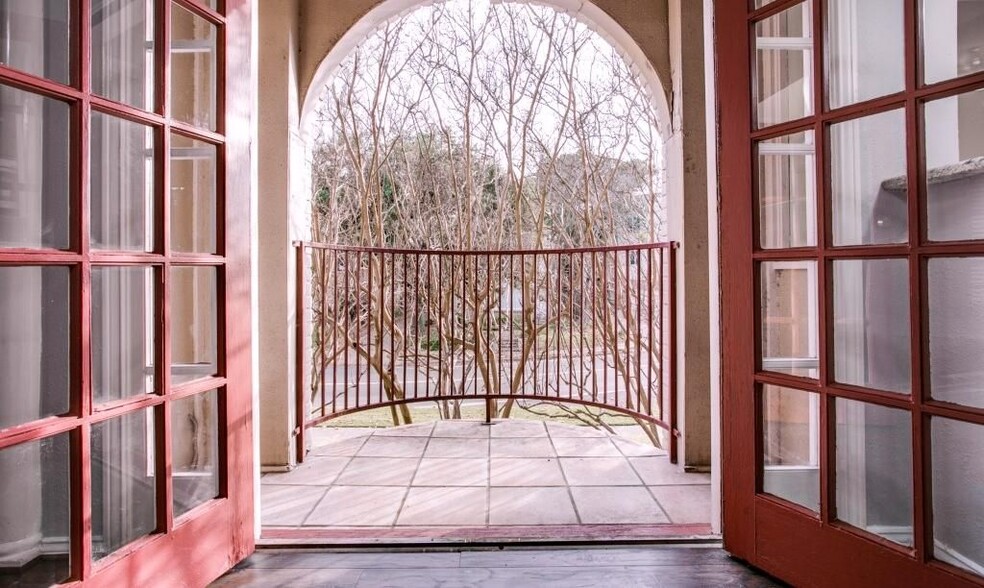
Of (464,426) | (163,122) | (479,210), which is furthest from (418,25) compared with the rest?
(163,122)

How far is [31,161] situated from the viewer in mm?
1223

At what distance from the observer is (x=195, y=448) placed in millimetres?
1593

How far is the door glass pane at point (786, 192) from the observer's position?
1.55 meters

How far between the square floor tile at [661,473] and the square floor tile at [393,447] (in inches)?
46.6

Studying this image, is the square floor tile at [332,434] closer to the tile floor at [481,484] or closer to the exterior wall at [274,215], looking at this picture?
the tile floor at [481,484]

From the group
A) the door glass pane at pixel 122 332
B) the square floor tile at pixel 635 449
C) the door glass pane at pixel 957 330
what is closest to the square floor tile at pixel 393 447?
the square floor tile at pixel 635 449

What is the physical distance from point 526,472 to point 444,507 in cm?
56

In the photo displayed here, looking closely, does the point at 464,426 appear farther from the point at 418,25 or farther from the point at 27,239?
the point at 418,25

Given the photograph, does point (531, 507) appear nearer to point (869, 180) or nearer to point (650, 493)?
point (650, 493)

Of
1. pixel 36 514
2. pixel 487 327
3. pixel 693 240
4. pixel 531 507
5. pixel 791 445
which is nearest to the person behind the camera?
pixel 36 514

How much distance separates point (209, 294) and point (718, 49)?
1.87 meters

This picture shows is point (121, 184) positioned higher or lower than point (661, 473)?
higher

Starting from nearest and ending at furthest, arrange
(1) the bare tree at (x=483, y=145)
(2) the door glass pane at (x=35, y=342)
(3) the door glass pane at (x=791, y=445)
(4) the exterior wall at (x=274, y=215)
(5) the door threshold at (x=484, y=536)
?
1. (2) the door glass pane at (x=35, y=342)
2. (3) the door glass pane at (x=791, y=445)
3. (5) the door threshold at (x=484, y=536)
4. (4) the exterior wall at (x=274, y=215)
5. (1) the bare tree at (x=483, y=145)

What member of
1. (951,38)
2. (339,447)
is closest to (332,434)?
(339,447)
